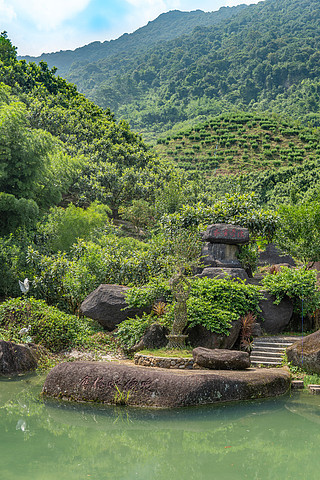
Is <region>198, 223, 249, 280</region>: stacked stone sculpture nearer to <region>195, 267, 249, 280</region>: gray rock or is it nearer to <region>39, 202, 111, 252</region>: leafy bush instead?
<region>195, 267, 249, 280</region>: gray rock

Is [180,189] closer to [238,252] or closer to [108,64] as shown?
[238,252]

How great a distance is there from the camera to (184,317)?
11477mm

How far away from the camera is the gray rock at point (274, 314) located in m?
13.3

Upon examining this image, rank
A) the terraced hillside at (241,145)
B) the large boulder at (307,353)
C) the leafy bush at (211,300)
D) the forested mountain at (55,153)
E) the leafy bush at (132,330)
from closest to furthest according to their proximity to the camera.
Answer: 1. the large boulder at (307,353)
2. the leafy bush at (211,300)
3. the leafy bush at (132,330)
4. the forested mountain at (55,153)
5. the terraced hillside at (241,145)

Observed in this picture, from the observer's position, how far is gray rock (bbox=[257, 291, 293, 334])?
1334 centimetres

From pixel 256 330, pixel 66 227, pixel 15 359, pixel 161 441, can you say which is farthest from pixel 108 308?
pixel 66 227

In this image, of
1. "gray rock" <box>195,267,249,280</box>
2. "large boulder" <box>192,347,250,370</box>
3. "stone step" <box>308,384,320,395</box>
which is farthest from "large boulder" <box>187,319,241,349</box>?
"stone step" <box>308,384,320,395</box>

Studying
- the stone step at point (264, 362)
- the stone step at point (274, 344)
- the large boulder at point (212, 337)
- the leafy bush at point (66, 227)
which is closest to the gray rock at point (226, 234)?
the large boulder at point (212, 337)

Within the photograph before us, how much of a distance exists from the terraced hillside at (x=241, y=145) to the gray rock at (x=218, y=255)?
131 feet

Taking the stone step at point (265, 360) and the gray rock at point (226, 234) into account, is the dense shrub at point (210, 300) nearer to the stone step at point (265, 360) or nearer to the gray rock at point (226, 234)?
the stone step at point (265, 360)

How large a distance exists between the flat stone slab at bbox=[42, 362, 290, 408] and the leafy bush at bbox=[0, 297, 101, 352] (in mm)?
3544

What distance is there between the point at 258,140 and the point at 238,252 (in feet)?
160

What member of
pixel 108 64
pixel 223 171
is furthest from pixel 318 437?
pixel 108 64

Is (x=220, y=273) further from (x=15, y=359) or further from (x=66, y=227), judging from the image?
(x=66, y=227)
